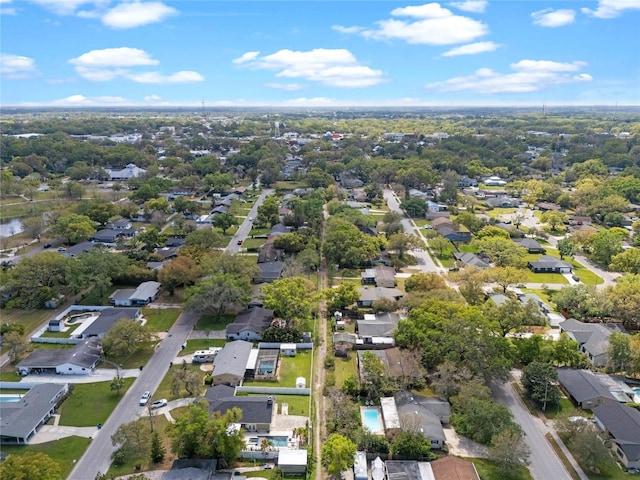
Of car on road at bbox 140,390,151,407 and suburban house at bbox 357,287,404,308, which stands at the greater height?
suburban house at bbox 357,287,404,308

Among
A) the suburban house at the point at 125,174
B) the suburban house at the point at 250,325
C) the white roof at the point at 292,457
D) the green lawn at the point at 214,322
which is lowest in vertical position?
the white roof at the point at 292,457

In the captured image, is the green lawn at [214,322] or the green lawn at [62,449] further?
the green lawn at [214,322]

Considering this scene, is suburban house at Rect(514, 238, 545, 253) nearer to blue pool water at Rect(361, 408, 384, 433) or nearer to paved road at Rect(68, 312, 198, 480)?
blue pool water at Rect(361, 408, 384, 433)

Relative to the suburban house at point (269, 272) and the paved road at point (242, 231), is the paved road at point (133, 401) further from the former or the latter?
the paved road at point (242, 231)

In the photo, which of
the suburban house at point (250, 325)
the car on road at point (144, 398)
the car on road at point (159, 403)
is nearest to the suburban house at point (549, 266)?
the suburban house at point (250, 325)

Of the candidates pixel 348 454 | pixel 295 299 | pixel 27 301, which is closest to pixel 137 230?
pixel 27 301

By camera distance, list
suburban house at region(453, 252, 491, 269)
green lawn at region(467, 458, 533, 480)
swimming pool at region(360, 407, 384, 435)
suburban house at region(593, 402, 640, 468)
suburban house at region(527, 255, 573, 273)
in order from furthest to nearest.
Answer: suburban house at region(527, 255, 573, 273)
suburban house at region(453, 252, 491, 269)
swimming pool at region(360, 407, 384, 435)
suburban house at region(593, 402, 640, 468)
green lawn at region(467, 458, 533, 480)

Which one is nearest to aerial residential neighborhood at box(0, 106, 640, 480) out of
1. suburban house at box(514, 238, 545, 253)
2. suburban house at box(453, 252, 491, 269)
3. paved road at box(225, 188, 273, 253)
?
suburban house at box(453, 252, 491, 269)
